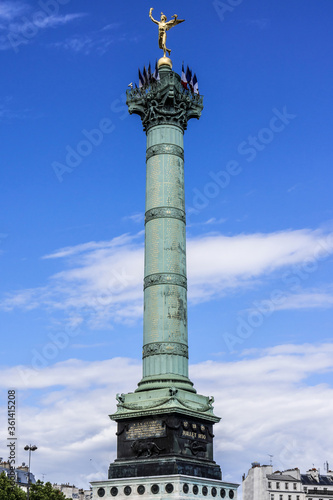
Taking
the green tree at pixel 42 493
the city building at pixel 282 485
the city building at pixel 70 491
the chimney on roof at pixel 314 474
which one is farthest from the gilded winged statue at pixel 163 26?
the city building at pixel 70 491


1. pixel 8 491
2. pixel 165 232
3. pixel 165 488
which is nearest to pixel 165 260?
pixel 165 232

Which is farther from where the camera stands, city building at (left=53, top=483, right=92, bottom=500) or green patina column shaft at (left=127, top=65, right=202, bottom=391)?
city building at (left=53, top=483, right=92, bottom=500)

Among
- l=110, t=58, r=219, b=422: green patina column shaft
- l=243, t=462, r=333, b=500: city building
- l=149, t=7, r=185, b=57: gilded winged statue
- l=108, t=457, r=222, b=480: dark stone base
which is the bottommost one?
l=108, t=457, r=222, b=480: dark stone base

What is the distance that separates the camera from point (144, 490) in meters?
31.6

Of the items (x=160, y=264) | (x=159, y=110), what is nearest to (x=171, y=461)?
(x=160, y=264)

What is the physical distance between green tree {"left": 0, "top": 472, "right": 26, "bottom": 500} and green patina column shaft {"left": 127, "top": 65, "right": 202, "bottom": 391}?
1072 inches

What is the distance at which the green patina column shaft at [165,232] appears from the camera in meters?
35.0

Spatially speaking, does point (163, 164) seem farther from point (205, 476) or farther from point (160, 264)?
point (205, 476)

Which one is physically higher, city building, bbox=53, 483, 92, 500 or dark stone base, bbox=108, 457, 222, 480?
city building, bbox=53, 483, 92, 500

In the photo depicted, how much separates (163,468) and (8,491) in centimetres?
2988

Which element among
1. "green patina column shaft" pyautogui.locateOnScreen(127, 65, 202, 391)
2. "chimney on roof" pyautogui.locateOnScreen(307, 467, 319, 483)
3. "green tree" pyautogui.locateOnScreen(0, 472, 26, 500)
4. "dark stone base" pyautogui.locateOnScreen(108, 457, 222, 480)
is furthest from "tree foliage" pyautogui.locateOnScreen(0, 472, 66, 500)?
"chimney on roof" pyautogui.locateOnScreen(307, 467, 319, 483)

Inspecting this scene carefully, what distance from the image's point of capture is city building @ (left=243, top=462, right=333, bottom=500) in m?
86.2

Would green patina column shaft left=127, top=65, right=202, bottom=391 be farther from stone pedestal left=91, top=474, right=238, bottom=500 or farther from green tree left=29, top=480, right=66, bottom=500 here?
green tree left=29, top=480, right=66, bottom=500

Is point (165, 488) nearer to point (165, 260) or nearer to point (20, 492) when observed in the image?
point (165, 260)
